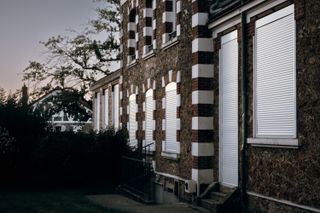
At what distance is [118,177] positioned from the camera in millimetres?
21641

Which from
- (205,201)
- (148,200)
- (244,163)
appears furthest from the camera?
(148,200)

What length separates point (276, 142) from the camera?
10859 mm

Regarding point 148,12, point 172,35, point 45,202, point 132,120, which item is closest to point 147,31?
point 148,12

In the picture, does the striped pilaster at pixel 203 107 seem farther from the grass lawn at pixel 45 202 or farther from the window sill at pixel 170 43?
the grass lawn at pixel 45 202

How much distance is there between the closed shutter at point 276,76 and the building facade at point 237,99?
0.02 metres

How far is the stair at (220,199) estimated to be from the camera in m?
12.3

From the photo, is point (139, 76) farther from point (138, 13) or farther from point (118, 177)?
point (118, 177)

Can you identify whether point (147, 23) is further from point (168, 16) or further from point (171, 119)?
point (171, 119)

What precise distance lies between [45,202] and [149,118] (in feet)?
16.7

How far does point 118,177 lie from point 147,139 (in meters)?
2.56

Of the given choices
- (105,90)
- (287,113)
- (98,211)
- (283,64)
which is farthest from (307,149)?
(105,90)

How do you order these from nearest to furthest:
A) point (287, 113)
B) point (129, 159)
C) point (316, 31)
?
point (316, 31)
point (287, 113)
point (129, 159)

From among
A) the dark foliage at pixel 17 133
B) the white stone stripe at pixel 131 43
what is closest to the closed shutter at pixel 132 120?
the white stone stripe at pixel 131 43

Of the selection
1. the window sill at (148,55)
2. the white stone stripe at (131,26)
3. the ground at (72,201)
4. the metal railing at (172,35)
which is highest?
Answer: the white stone stripe at (131,26)
